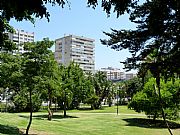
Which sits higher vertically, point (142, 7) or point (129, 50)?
point (142, 7)

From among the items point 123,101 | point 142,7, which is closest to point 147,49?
point 142,7

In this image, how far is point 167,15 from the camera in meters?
11.3

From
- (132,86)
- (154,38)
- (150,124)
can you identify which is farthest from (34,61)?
(132,86)

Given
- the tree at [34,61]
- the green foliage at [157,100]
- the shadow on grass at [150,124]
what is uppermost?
the tree at [34,61]

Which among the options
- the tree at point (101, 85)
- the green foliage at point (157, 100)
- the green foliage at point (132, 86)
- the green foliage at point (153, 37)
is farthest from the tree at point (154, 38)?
the green foliage at point (132, 86)

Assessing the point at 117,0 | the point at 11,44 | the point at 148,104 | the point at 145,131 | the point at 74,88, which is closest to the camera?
the point at 117,0

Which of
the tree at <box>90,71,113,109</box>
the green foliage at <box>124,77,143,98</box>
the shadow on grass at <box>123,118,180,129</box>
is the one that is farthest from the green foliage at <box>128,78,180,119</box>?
the green foliage at <box>124,77,143,98</box>

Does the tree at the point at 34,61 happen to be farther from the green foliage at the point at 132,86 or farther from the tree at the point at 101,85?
the green foliage at the point at 132,86

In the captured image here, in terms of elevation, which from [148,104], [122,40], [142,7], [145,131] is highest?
[142,7]

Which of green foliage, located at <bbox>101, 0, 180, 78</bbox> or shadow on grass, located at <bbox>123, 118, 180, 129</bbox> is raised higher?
green foliage, located at <bbox>101, 0, 180, 78</bbox>

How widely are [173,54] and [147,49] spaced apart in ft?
4.33

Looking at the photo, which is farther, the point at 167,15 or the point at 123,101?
the point at 123,101

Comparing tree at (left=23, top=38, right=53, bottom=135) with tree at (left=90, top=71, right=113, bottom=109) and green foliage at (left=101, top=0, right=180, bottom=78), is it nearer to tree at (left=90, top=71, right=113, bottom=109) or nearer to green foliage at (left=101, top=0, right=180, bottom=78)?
green foliage at (left=101, top=0, right=180, bottom=78)

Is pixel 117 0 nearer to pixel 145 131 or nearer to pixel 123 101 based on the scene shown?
pixel 145 131
